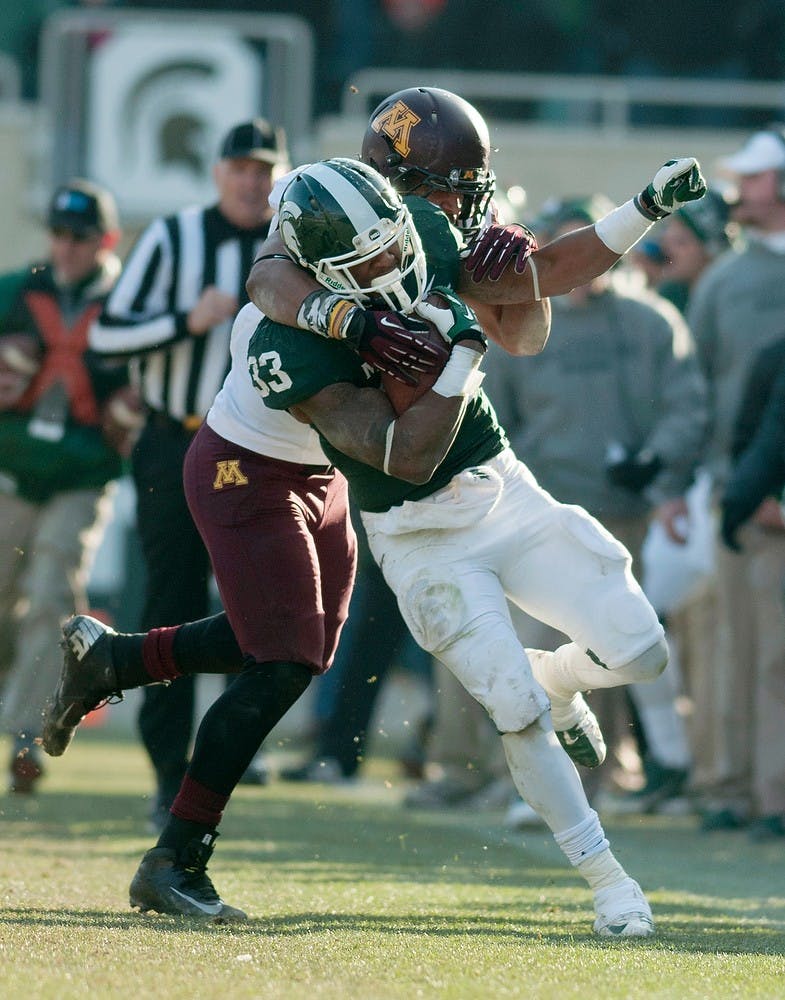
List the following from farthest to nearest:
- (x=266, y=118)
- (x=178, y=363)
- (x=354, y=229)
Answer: (x=266, y=118) < (x=178, y=363) < (x=354, y=229)

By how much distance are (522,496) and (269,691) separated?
0.72 m

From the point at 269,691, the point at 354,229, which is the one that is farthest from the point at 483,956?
the point at 354,229

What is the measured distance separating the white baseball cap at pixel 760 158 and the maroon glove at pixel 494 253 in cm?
327

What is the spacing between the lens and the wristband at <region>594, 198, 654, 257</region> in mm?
4484

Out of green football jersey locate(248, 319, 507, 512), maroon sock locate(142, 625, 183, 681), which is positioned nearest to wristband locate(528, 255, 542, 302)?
green football jersey locate(248, 319, 507, 512)

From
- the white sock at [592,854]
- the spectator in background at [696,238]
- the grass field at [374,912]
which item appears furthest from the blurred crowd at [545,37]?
the white sock at [592,854]

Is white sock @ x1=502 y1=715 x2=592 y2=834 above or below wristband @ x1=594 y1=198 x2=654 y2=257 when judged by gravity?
below

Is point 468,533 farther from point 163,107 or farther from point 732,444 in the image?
point 163,107

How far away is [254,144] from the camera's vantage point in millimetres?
6328

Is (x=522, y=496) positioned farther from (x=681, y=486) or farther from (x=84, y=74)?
(x=84, y=74)

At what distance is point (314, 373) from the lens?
419 centimetres

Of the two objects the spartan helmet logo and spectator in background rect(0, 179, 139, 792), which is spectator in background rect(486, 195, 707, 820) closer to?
spectator in background rect(0, 179, 139, 792)

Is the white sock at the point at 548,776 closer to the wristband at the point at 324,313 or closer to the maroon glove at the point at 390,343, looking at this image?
the maroon glove at the point at 390,343

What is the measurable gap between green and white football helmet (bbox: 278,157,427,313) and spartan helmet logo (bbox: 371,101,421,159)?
0.90 feet
